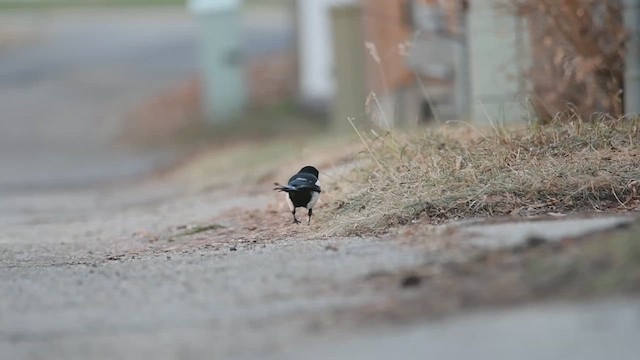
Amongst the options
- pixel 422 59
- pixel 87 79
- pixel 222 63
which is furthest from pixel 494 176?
pixel 87 79

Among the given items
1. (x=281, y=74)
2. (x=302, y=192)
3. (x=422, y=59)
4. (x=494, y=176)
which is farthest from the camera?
(x=281, y=74)

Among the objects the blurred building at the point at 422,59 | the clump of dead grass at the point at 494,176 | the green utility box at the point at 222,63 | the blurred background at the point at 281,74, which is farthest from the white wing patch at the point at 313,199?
the green utility box at the point at 222,63

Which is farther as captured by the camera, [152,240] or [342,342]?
[152,240]

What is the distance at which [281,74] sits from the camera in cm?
3438

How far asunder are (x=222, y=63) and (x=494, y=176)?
66.8ft

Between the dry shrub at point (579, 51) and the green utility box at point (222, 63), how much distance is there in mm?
15772

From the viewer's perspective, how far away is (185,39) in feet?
143

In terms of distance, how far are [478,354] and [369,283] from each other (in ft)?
5.68

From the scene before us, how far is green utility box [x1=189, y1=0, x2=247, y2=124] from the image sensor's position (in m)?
31.0

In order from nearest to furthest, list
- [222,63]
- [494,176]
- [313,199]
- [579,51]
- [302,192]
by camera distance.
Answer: [494,176] → [302,192] → [313,199] → [579,51] → [222,63]

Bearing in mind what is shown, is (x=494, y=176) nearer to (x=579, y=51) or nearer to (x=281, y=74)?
(x=579, y=51)

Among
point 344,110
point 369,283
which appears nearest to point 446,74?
point 344,110

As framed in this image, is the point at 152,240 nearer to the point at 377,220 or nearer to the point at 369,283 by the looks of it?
the point at 377,220

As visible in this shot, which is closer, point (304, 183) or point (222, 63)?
point (304, 183)
